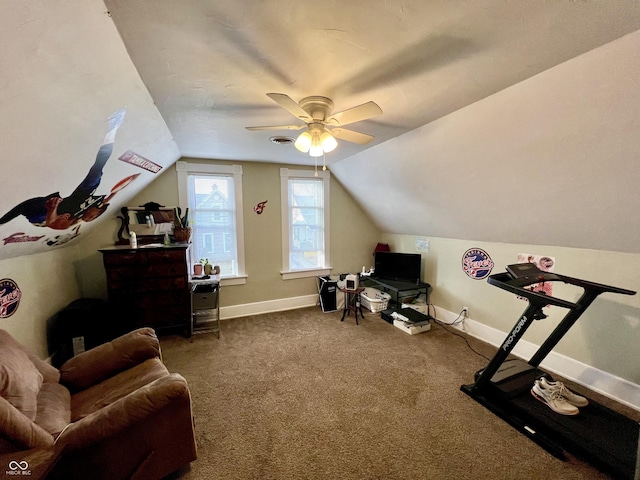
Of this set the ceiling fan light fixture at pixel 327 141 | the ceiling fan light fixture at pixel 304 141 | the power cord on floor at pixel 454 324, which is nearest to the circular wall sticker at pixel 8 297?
the ceiling fan light fixture at pixel 304 141

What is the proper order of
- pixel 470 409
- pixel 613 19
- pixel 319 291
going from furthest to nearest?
pixel 319 291 → pixel 470 409 → pixel 613 19

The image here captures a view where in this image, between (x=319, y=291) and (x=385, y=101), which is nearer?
(x=385, y=101)

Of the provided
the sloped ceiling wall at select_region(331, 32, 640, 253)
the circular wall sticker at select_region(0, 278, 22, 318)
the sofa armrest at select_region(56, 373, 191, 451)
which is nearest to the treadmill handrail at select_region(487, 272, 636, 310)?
the sloped ceiling wall at select_region(331, 32, 640, 253)

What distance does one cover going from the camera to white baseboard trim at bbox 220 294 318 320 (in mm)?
3961

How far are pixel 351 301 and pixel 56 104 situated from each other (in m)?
3.74

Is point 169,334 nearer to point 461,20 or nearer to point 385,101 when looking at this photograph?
point 385,101

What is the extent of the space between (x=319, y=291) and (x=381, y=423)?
2500mm

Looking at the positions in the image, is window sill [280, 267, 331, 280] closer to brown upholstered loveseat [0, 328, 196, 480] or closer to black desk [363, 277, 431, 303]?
black desk [363, 277, 431, 303]

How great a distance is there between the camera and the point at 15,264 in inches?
87.5

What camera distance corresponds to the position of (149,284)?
118 inches

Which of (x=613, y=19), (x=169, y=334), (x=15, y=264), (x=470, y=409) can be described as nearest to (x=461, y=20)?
(x=613, y=19)

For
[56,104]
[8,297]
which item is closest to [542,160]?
[56,104]

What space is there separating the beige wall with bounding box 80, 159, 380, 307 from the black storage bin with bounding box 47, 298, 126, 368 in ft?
2.58

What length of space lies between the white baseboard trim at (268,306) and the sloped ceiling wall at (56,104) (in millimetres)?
2290
